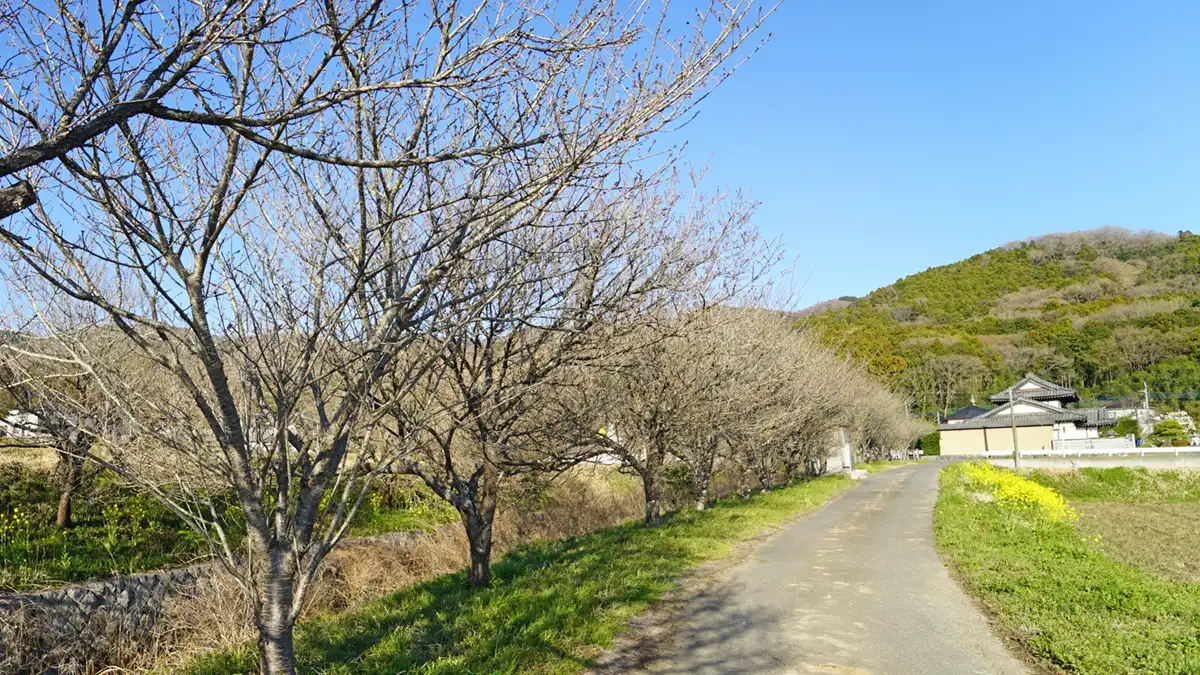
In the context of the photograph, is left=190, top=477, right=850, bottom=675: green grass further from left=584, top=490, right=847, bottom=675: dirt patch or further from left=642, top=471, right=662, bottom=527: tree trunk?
left=642, top=471, right=662, bottom=527: tree trunk

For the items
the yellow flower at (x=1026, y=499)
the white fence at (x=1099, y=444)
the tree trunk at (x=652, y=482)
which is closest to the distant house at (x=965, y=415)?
the white fence at (x=1099, y=444)

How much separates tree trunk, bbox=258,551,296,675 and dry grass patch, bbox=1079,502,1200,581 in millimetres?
14707

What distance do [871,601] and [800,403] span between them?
493 inches

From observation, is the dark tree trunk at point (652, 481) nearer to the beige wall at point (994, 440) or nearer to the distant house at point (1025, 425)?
the distant house at point (1025, 425)

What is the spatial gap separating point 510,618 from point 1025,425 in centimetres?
6465

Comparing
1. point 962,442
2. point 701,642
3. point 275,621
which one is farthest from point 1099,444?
point 275,621

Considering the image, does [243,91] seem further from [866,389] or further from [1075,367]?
[1075,367]

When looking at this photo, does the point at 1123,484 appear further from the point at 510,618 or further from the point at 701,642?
the point at 510,618

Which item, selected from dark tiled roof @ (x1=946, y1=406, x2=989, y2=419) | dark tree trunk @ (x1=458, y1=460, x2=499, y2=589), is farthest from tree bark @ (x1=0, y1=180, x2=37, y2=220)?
dark tiled roof @ (x1=946, y1=406, x2=989, y2=419)

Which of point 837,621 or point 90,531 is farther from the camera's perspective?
point 90,531

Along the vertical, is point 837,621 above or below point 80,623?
above

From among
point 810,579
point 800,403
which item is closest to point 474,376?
point 810,579

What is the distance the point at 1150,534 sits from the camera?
20.1 meters

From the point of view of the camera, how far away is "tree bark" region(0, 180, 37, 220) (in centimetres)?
248
